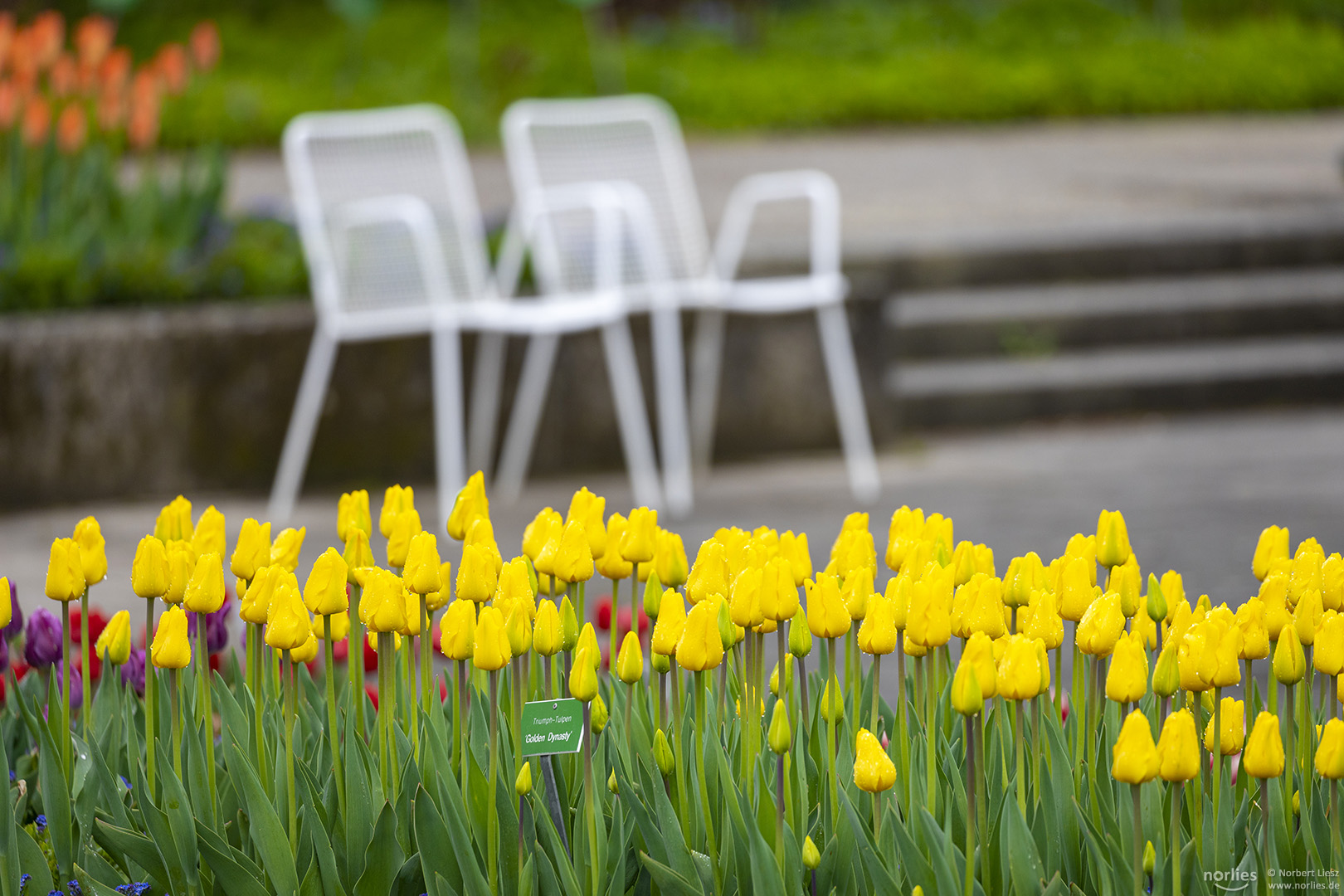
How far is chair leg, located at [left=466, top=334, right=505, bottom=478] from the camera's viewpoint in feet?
16.8

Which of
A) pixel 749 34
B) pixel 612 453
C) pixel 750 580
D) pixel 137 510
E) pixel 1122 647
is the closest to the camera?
pixel 1122 647

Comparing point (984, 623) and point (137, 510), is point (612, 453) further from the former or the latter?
point (984, 623)

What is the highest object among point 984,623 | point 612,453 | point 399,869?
point 984,623

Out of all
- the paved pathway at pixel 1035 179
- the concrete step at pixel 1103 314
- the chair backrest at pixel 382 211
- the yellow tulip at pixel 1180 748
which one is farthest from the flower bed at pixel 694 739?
the concrete step at pixel 1103 314

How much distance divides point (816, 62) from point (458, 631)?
509 inches

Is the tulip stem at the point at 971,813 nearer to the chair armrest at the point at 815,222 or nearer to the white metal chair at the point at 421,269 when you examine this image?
the white metal chair at the point at 421,269

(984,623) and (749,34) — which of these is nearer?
(984,623)

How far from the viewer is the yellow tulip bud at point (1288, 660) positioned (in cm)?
144

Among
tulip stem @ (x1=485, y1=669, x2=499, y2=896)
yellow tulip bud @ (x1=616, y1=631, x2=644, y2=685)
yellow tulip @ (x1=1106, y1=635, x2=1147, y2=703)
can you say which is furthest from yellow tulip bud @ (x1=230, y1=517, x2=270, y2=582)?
yellow tulip @ (x1=1106, y1=635, x2=1147, y2=703)

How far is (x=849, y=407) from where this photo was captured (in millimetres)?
5070

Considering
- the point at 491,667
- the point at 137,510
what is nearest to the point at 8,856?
the point at 491,667

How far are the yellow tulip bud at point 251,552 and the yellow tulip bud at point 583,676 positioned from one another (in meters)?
0.46

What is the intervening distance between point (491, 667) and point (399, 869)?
0.26 m

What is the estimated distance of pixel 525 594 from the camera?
150 cm
